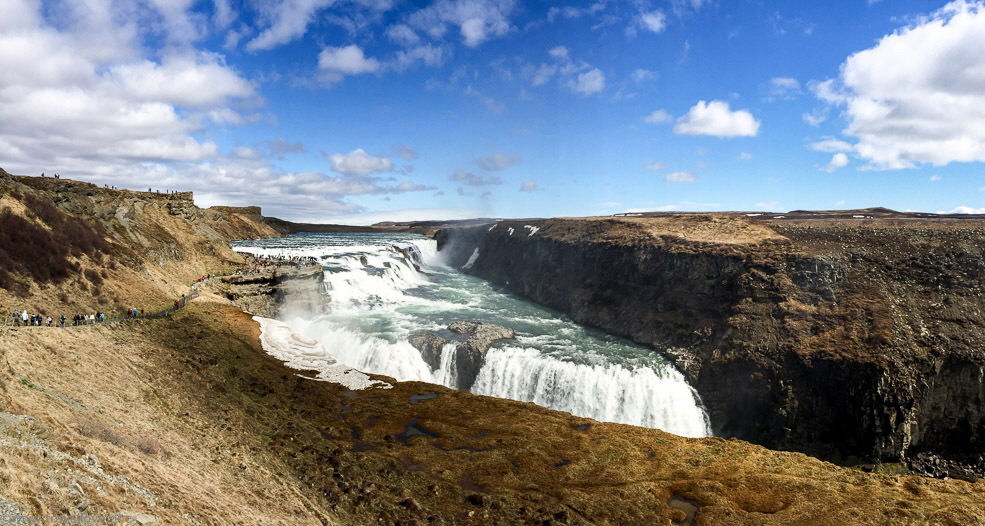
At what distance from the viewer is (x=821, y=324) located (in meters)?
35.8

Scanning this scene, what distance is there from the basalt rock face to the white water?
3.13m

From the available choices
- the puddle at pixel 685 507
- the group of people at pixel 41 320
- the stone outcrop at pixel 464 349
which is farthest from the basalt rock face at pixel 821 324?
the group of people at pixel 41 320

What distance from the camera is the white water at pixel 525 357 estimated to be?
3319cm

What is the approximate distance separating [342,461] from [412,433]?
17.0 feet

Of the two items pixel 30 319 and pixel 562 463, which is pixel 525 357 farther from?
pixel 30 319

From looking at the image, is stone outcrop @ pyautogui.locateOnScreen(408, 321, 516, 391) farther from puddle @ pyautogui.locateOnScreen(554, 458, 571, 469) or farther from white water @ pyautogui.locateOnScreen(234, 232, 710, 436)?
puddle @ pyautogui.locateOnScreen(554, 458, 571, 469)

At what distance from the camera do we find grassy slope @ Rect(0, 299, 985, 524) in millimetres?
11852

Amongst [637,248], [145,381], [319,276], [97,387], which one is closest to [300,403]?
[145,381]

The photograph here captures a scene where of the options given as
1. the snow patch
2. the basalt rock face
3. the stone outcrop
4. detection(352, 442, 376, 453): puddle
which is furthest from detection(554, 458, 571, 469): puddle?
the snow patch

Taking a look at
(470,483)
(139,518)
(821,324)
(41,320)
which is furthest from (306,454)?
(821,324)

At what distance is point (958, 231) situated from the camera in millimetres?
39438

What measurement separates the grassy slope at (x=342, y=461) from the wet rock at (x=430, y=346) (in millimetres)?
9350

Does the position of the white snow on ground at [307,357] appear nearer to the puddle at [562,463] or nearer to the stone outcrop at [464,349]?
the stone outcrop at [464,349]

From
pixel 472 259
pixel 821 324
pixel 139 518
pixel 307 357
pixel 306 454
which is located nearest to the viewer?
pixel 139 518
